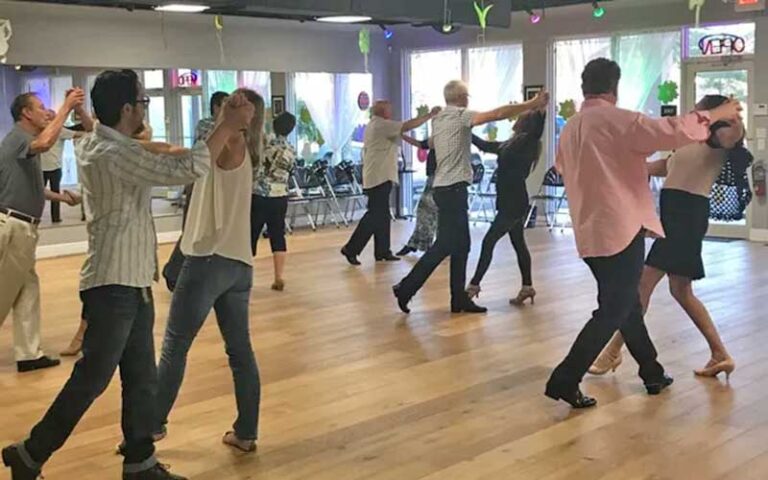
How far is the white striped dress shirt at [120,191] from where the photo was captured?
3.25 m

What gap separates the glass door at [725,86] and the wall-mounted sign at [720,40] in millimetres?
133

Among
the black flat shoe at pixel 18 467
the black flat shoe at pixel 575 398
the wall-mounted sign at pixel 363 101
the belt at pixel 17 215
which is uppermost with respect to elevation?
the wall-mounted sign at pixel 363 101

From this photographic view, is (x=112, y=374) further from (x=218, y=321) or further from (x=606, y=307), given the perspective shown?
(x=606, y=307)

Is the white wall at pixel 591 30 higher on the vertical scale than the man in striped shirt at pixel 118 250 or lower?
higher

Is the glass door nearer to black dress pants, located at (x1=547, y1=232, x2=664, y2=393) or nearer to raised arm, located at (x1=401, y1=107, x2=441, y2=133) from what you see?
raised arm, located at (x1=401, y1=107, x2=441, y2=133)

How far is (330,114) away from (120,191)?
1050 centimetres

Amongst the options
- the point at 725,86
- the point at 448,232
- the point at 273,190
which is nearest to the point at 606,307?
the point at 448,232

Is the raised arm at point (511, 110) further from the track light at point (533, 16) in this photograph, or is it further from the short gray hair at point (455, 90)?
the track light at point (533, 16)

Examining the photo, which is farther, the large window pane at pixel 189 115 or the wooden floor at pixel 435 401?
the large window pane at pixel 189 115

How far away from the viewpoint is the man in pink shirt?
4.20m

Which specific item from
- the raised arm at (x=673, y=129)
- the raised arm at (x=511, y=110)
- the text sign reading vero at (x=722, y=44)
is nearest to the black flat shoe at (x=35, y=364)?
the raised arm at (x=511, y=110)

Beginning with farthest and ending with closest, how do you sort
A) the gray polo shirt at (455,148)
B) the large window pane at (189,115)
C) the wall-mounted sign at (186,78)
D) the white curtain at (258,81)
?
1. the white curtain at (258,81)
2. the large window pane at (189,115)
3. the wall-mounted sign at (186,78)
4. the gray polo shirt at (455,148)

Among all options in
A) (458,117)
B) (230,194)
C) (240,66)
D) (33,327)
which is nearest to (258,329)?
(33,327)

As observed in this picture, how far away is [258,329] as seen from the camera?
6449 mm
